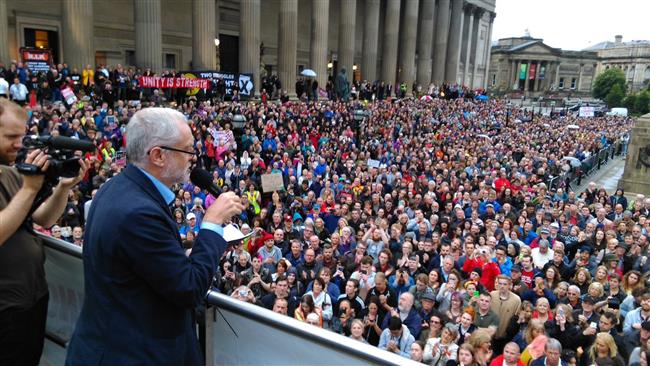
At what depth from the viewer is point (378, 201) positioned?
15.4 m

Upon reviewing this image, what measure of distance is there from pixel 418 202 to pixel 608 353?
8.58 metres

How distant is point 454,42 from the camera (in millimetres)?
55469

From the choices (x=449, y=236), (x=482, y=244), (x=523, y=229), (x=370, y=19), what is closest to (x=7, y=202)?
(x=482, y=244)

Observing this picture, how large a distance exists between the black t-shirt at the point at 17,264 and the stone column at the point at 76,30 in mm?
21902

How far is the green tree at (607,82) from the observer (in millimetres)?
108156

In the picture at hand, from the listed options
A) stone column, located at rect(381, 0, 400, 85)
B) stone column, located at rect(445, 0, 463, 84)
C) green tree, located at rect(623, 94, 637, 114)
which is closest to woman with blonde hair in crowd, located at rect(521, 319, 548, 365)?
stone column, located at rect(381, 0, 400, 85)

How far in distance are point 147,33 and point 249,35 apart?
6534 millimetres

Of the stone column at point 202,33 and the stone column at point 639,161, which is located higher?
the stone column at point 202,33

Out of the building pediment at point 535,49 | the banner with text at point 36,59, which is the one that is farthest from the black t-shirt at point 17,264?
the building pediment at point 535,49

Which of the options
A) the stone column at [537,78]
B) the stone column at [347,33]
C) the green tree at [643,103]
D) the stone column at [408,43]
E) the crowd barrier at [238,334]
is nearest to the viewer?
the crowd barrier at [238,334]

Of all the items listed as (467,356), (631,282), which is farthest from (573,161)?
(467,356)

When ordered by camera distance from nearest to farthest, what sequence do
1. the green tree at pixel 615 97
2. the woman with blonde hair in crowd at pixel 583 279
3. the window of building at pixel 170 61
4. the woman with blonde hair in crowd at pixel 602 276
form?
the woman with blonde hair in crowd at pixel 602 276, the woman with blonde hair in crowd at pixel 583 279, the window of building at pixel 170 61, the green tree at pixel 615 97

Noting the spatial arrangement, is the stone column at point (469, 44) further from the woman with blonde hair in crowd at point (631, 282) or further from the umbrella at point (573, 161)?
the woman with blonde hair in crowd at point (631, 282)

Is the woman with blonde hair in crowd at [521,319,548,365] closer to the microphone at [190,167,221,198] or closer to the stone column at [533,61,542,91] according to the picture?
the microphone at [190,167,221,198]
